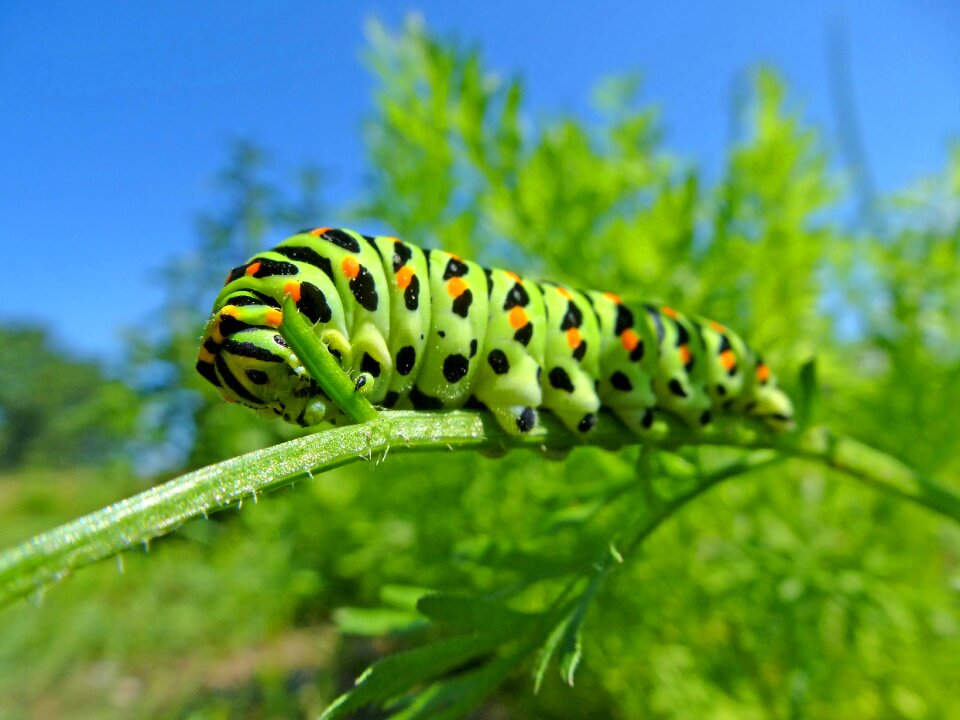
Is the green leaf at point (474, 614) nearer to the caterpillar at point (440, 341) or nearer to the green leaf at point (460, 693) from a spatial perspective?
the green leaf at point (460, 693)

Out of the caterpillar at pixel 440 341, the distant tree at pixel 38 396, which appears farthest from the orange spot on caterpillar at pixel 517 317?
the distant tree at pixel 38 396

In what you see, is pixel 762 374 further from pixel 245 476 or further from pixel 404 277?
pixel 245 476

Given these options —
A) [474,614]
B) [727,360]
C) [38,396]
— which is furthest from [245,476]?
[38,396]

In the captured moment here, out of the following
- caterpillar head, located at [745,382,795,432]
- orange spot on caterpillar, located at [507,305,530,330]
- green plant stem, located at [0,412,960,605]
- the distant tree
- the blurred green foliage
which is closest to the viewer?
green plant stem, located at [0,412,960,605]

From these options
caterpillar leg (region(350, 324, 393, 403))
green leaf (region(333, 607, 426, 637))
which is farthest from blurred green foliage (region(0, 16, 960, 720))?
caterpillar leg (region(350, 324, 393, 403))

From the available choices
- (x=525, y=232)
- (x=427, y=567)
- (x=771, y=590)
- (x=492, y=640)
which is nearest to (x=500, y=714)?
(x=427, y=567)

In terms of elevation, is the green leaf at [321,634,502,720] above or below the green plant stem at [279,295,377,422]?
below

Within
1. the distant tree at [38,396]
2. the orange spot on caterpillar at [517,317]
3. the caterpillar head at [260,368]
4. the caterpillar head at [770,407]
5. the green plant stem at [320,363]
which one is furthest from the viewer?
the distant tree at [38,396]

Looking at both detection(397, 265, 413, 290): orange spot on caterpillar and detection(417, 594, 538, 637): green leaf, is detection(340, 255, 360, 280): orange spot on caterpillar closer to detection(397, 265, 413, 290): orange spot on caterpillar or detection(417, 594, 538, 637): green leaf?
detection(397, 265, 413, 290): orange spot on caterpillar

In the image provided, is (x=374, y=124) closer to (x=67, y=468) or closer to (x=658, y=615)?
(x=658, y=615)
